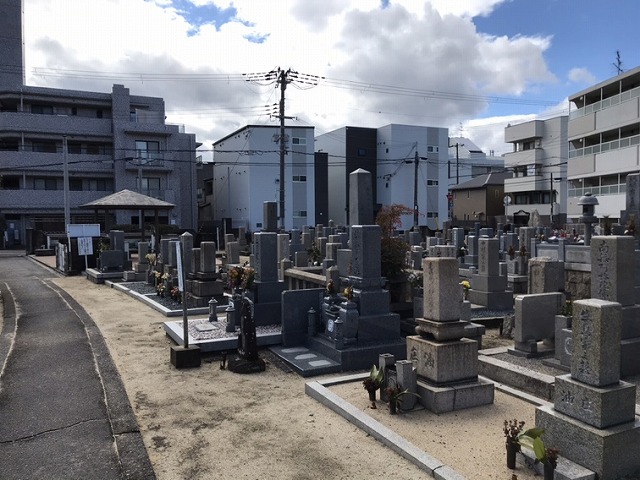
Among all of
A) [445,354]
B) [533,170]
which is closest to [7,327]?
[445,354]

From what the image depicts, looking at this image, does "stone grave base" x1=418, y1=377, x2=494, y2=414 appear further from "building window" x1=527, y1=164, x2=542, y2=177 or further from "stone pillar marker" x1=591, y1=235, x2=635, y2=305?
"building window" x1=527, y1=164, x2=542, y2=177

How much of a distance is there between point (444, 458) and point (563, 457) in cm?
110

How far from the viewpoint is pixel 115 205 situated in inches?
942

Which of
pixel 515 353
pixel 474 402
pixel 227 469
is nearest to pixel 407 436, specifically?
pixel 474 402

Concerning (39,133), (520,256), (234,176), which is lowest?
(520,256)

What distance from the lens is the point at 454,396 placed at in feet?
19.9

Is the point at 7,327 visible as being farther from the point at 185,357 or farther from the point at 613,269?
the point at 613,269

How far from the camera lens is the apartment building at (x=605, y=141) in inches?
1128

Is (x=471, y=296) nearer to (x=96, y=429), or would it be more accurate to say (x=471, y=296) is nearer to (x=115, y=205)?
(x=96, y=429)

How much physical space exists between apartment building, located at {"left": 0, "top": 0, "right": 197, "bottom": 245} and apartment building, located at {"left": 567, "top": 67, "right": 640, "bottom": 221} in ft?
97.9

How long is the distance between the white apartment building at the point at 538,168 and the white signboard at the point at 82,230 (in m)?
33.3

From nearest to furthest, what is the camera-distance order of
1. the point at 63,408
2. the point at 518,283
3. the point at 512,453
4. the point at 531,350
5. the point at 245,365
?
the point at 512,453 < the point at 63,408 < the point at 531,350 < the point at 245,365 < the point at 518,283

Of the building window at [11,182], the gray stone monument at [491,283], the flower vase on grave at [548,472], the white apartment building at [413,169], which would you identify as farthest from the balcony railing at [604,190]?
the building window at [11,182]

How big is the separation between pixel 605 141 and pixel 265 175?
997 inches
